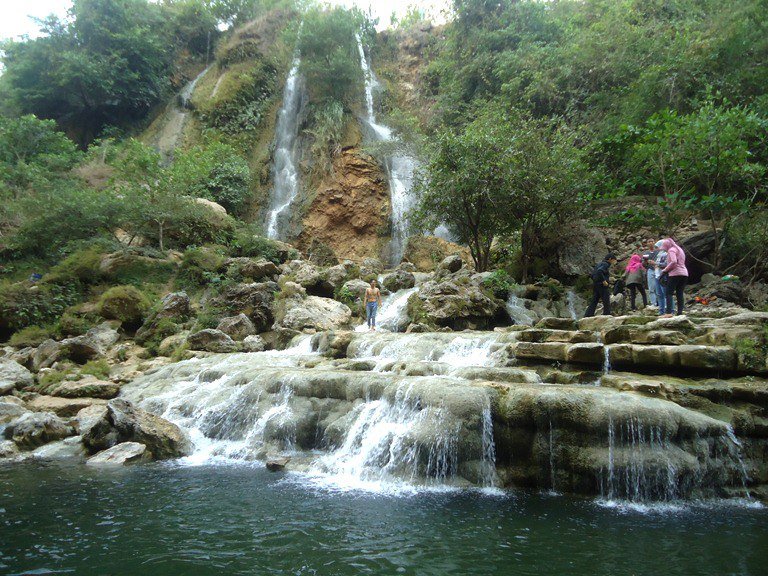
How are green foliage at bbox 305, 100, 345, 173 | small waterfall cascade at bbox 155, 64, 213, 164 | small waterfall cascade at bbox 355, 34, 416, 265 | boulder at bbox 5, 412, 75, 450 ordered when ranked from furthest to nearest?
small waterfall cascade at bbox 155, 64, 213, 164 < green foliage at bbox 305, 100, 345, 173 < small waterfall cascade at bbox 355, 34, 416, 265 < boulder at bbox 5, 412, 75, 450

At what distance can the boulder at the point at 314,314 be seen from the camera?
14784 mm

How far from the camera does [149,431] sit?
8000 mm

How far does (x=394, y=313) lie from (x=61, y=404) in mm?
9302

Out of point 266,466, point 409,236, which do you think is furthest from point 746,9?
point 266,466

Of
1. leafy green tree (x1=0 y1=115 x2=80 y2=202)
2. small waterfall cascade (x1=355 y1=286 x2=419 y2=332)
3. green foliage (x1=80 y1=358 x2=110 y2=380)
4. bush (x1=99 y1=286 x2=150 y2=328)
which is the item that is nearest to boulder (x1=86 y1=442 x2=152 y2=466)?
green foliage (x1=80 y1=358 x2=110 y2=380)

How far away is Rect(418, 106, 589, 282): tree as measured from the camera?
574 inches

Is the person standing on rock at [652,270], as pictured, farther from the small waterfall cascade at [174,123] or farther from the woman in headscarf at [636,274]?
the small waterfall cascade at [174,123]

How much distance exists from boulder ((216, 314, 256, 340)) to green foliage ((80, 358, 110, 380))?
3.36 meters

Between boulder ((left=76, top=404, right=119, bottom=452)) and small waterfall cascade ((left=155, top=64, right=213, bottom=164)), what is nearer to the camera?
boulder ((left=76, top=404, right=119, bottom=452))

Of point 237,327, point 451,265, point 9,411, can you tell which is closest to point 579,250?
point 451,265

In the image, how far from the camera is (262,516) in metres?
5.12

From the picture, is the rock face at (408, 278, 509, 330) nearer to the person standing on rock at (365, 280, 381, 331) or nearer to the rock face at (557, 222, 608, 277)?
the person standing on rock at (365, 280, 381, 331)

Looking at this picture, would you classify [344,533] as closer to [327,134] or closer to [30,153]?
[327,134]

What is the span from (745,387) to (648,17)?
73.1 feet
